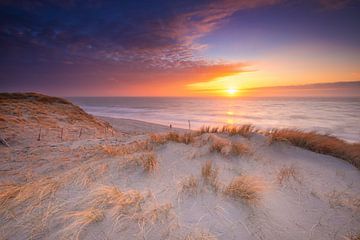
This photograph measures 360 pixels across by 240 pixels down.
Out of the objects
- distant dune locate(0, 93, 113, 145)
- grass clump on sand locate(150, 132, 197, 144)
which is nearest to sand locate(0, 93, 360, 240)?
grass clump on sand locate(150, 132, 197, 144)

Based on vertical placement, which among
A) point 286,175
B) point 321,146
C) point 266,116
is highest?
point 286,175

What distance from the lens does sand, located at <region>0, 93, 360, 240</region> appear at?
2742mm

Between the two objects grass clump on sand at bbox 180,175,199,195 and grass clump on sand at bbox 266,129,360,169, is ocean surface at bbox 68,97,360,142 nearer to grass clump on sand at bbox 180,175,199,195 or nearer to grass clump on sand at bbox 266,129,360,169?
grass clump on sand at bbox 266,129,360,169

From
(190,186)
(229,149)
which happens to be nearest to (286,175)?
(229,149)

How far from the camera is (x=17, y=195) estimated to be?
11.1 ft

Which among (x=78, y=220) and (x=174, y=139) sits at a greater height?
(x=174, y=139)

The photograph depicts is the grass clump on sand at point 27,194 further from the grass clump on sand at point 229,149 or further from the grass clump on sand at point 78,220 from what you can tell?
the grass clump on sand at point 229,149

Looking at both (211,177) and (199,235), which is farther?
(211,177)

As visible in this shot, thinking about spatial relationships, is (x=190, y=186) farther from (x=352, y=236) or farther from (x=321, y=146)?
(x=321, y=146)

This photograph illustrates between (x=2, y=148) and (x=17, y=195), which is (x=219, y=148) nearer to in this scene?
(x=17, y=195)

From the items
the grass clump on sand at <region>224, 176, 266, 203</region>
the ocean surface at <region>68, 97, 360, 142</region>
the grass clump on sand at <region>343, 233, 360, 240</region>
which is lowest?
the ocean surface at <region>68, 97, 360, 142</region>

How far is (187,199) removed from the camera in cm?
327

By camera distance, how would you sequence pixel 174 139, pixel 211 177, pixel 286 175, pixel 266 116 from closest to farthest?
pixel 211 177, pixel 286 175, pixel 174 139, pixel 266 116

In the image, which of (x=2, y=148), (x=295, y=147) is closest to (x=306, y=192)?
(x=295, y=147)
